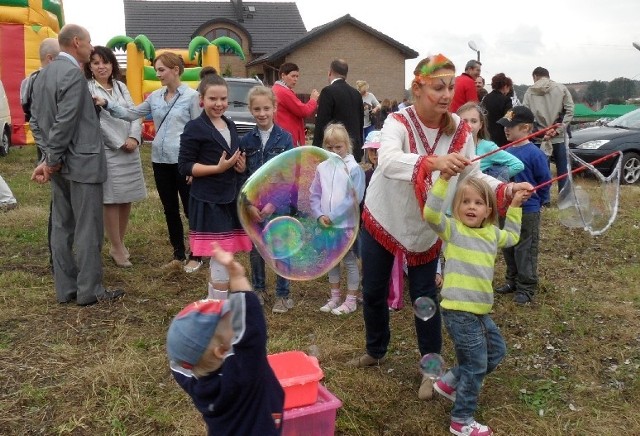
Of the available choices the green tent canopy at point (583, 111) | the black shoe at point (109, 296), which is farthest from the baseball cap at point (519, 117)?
the green tent canopy at point (583, 111)

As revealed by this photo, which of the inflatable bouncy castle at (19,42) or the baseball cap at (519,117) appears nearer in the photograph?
the baseball cap at (519,117)

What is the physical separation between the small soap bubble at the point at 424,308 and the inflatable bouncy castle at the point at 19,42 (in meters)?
13.7

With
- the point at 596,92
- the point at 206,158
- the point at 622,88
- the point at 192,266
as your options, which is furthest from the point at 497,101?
the point at 622,88

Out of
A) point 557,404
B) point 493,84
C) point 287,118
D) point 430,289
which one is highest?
point 493,84

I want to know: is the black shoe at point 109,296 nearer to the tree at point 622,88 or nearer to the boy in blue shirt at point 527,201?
the boy in blue shirt at point 527,201

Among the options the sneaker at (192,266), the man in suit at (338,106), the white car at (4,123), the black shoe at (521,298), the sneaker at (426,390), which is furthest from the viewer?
the white car at (4,123)

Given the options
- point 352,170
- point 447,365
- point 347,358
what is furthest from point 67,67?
point 447,365

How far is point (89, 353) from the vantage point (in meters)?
4.22

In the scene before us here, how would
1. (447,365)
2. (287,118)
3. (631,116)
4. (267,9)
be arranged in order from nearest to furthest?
(447,365), (287,118), (631,116), (267,9)

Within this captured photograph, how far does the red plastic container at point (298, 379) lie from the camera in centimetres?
296

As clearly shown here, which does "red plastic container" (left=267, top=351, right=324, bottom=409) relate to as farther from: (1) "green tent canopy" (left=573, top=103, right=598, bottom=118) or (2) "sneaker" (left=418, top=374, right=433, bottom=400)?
(1) "green tent canopy" (left=573, top=103, right=598, bottom=118)

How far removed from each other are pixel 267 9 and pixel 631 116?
36294 millimetres

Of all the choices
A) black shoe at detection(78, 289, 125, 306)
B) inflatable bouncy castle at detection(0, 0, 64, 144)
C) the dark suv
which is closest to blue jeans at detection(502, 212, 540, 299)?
black shoe at detection(78, 289, 125, 306)

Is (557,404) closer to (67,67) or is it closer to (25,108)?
(67,67)
